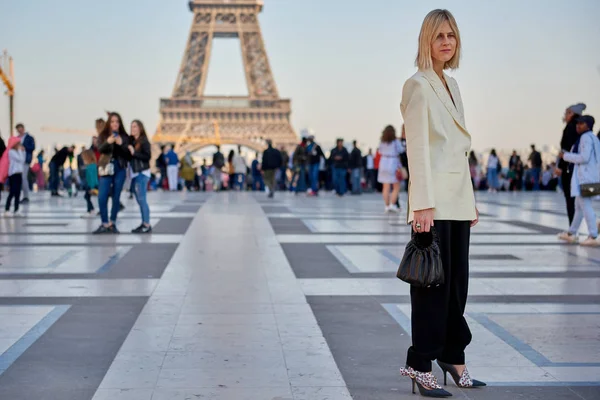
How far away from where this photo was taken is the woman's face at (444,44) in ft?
14.3

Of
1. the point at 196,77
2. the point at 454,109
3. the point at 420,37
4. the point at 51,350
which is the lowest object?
the point at 51,350

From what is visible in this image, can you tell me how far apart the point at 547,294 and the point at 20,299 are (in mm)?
3702

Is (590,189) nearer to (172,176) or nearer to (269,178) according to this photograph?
(269,178)

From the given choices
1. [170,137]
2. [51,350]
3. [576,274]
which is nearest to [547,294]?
[576,274]

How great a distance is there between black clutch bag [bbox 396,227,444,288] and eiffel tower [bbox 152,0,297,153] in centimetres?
7401

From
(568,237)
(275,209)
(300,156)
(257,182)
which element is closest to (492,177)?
(300,156)

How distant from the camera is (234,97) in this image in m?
81.2

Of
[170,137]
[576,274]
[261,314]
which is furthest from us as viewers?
[170,137]

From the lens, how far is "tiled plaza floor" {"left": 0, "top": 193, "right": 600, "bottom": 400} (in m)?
4.50

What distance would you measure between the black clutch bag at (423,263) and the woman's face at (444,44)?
77 centimetres

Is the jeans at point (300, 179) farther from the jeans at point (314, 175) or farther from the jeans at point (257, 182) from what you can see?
the jeans at point (257, 182)

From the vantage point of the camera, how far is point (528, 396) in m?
4.27

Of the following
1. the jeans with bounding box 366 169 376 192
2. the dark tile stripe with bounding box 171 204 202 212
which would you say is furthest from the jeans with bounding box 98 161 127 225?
the jeans with bounding box 366 169 376 192

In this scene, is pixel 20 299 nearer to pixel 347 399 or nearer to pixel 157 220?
pixel 347 399
